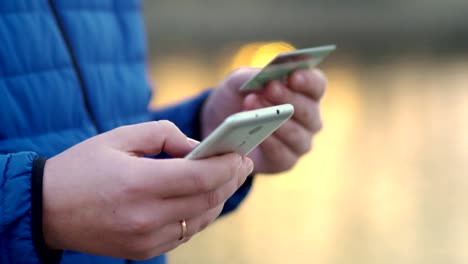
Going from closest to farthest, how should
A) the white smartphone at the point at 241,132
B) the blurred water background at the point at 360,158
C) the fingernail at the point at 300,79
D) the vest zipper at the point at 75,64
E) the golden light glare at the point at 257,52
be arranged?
the white smartphone at the point at 241,132 → the vest zipper at the point at 75,64 → the fingernail at the point at 300,79 → the blurred water background at the point at 360,158 → the golden light glare at the point at 257,52

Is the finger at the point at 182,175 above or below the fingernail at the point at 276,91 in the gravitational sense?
above

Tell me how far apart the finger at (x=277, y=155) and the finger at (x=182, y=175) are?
1.82ft

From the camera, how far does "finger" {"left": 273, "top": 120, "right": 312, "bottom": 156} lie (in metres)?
1.49

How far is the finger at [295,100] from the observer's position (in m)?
1.48

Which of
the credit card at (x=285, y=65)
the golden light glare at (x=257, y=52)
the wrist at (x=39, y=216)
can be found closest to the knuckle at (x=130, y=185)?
the wrist at (x=39, y=216)

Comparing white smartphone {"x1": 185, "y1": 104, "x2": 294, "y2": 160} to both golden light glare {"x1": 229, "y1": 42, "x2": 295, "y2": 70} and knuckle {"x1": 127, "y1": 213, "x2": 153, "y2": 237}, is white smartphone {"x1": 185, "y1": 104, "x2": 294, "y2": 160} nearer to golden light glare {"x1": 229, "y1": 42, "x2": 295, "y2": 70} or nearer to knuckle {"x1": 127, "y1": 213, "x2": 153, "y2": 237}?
knuckle {"x1": 127, "y1": 213, "x2": 153, "y2": 237}

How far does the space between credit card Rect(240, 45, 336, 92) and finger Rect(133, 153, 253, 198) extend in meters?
0.47

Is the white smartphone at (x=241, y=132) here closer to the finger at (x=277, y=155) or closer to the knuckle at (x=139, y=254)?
the knuckle at (x=139, y=254)

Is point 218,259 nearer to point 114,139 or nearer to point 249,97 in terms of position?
point 249,97

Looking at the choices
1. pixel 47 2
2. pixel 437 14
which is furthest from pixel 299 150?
pixel 437 14

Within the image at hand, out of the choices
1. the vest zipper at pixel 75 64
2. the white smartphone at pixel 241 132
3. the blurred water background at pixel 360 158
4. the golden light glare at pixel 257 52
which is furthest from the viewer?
the golden light glare at pixel 257 52

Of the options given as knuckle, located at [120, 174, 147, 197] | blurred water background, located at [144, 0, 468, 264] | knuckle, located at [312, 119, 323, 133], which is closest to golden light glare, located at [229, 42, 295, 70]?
blurred water background, located at [144, 0, 468, 264]

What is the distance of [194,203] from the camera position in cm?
96

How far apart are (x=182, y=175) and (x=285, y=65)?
1.82 feet
